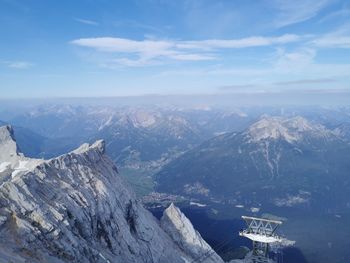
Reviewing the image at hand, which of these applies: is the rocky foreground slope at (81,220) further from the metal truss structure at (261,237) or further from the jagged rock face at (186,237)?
the metal truss structure at (261,237)

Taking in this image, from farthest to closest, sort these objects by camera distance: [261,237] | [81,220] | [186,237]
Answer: [186,237]
[261,237]
[81,220]

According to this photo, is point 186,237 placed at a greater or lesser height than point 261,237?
lesser

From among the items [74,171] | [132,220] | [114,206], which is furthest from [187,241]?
[74,171]

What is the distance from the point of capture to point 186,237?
155 meters

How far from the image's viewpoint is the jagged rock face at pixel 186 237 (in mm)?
152000

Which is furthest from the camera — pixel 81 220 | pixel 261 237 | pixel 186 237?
pixel 186 237

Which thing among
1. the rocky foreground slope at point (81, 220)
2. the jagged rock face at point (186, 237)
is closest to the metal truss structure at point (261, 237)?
the rocky foreground slope at point (81, 220)

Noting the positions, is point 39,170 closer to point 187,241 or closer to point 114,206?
point 114,206

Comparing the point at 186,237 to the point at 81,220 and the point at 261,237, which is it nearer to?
the point at 261,237

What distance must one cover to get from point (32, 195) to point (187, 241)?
80.1 m

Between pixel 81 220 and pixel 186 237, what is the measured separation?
67781mm

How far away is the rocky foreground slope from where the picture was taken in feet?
255

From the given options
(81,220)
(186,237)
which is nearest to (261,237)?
(186,237)

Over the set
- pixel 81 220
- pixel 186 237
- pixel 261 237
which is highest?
pixel 81 220
